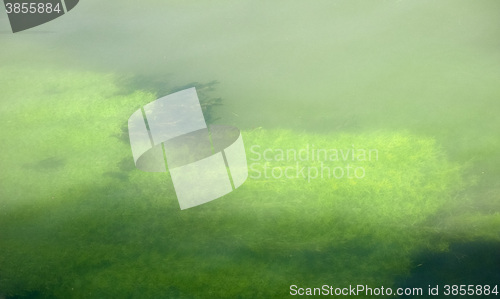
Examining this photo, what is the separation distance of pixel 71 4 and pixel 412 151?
16.2 ft

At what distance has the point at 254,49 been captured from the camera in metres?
6.08

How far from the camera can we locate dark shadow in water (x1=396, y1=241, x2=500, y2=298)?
3515 millimetres

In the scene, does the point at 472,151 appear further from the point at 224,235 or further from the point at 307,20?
the point at 307,20

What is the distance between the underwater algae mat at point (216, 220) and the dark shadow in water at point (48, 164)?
2 centimetres

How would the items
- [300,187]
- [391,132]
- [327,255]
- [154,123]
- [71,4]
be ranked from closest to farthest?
[327,255], [300,187], [391,132], [154,123], [71,4]

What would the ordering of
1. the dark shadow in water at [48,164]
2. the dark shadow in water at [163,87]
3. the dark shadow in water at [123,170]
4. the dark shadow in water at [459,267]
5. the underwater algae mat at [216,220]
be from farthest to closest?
the dark shadow in water at [163,87] < the dark shadow in water at [48,164] < the dark shadow in water at [123,170] < the underwater algae mat at [216,220] < the dark shadow in water at [459,267]

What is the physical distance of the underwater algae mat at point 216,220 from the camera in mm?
3701

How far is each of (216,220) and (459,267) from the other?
1788mm

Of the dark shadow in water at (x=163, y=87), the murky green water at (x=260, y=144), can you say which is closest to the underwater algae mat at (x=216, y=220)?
the murky green water at (x=260, y=144)

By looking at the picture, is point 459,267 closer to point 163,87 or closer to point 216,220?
point 216,220

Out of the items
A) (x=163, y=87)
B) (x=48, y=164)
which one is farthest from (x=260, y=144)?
(x=48, y=164)

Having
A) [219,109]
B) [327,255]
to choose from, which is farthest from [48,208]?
[327,255]

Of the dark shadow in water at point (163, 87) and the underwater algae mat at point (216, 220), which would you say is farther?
the dark shadow in water at point (163, 87)

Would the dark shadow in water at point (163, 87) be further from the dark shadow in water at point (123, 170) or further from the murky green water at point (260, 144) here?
the dark shadow in water at point (123, 170)
